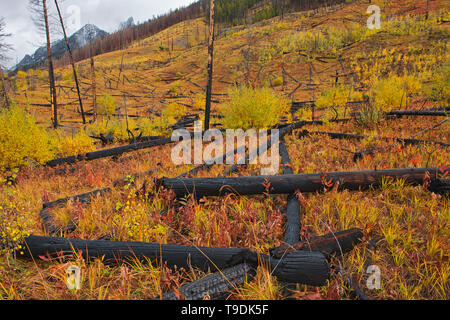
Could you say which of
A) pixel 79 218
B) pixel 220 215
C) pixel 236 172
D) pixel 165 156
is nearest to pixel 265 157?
pixel 236 172

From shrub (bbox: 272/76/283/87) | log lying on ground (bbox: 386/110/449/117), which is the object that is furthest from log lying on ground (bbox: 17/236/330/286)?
shrub (bbox: 272/76/283/87)

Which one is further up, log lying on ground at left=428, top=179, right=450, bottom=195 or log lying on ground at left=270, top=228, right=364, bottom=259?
log lying on ground at left=428, top=179, right=450, bottom=195

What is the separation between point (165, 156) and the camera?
25.7 feet

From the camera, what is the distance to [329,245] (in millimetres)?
2119

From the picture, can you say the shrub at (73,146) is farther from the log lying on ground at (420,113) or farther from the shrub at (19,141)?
the log lying on ground at (420,113)

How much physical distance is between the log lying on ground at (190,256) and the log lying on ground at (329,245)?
10cm

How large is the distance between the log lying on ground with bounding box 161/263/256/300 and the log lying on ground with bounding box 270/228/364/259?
1.05 ft

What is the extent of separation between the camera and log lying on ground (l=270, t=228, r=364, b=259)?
6.61 ft

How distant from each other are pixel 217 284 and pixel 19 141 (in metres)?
9.55

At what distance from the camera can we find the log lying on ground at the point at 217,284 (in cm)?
172

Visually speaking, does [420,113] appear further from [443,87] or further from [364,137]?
[364,137]

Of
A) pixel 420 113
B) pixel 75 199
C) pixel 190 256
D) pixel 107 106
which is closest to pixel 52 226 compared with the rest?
pixel 75 199

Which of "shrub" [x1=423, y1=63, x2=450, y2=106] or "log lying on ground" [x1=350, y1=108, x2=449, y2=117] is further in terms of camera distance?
"shrub" [x1=423, y1=63, x2=450, y2=106]

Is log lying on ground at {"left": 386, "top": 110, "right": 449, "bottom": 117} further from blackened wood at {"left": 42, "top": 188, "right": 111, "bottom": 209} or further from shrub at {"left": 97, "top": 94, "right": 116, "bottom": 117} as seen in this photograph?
shrub at {"left": 97, "top": 94, "right": 116, "bottom": 117}
